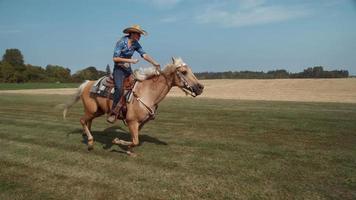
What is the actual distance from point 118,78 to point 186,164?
2891 millimetres

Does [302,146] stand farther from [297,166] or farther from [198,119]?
[198,119]

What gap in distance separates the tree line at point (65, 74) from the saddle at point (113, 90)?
207 feet

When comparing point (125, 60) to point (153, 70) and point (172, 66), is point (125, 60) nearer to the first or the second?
point (153, 70)

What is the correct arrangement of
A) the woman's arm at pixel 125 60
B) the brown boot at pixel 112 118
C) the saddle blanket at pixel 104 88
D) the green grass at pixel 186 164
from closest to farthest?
the green grass at pixel 186 164 → the woman's arm at pixel 125 60 → the brown boot at pixel 112 118 → the saddle blanket at pixel 104 88

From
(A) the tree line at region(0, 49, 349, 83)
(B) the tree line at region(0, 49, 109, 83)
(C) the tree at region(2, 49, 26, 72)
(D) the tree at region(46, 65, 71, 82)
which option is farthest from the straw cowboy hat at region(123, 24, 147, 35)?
(C) the tree at region(2, 49, 26, 72)

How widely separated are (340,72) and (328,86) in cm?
2106

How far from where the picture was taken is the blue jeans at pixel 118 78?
340 inches

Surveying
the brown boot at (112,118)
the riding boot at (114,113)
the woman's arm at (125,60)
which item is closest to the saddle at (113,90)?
the riding boot at (114,113)

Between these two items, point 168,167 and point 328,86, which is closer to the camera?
point 168,167

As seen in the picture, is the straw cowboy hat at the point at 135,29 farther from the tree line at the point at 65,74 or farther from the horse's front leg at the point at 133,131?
the tree line at the point at 65,74

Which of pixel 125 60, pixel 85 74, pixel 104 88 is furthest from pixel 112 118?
pixel 85 74

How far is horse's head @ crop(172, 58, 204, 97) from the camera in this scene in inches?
332

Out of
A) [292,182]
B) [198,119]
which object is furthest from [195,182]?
[198,119]

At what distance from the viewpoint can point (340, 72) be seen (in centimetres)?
6556
